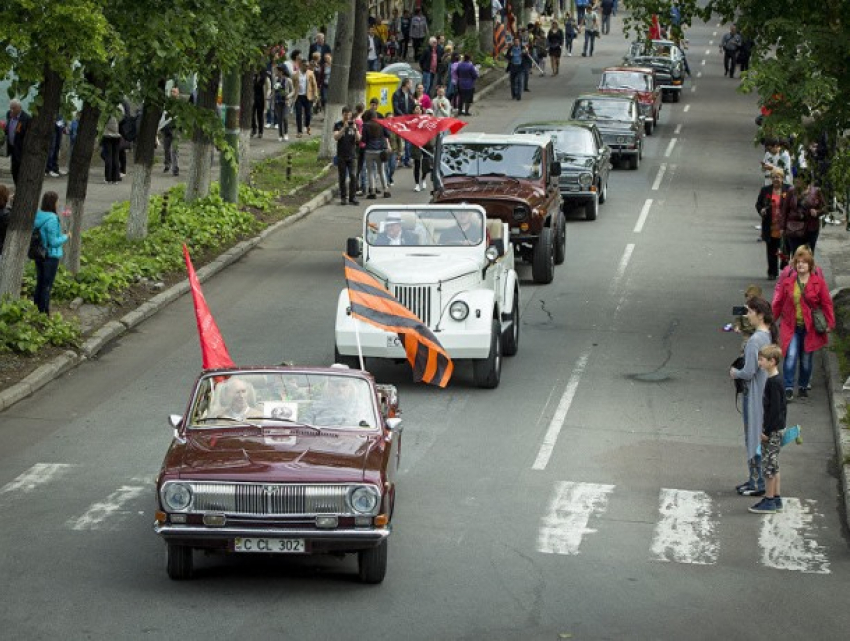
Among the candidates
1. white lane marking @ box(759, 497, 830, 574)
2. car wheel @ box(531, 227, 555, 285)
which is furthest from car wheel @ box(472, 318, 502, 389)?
car wheel @ box(531, 227, 555, 285)

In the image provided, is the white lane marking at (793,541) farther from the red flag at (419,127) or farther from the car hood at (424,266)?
the red flag at (419,127)

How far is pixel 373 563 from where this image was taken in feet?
37.8

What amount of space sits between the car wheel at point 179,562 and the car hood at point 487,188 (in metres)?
13.4

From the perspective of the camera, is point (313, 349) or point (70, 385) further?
point (313, 349)

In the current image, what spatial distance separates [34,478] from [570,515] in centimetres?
478

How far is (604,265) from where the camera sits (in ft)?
88.0

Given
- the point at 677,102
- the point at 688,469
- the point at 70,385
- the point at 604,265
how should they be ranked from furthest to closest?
1. the point at 677,102
2. the point at 604,265
3. the point at 70,385
4. the point at 688,469

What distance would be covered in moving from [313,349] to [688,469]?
6.26m

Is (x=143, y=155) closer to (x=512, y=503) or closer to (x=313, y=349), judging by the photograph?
(x=313, y=349)

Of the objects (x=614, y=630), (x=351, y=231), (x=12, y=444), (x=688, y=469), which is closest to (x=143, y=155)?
(x=351, y=231)

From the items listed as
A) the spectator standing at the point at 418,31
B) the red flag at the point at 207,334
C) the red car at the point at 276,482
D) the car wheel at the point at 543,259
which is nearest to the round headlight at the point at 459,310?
the red flag at the point at 207,334

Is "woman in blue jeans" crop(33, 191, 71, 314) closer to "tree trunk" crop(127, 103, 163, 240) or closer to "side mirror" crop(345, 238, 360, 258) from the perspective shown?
"side mirror" crop(345, 238, 360, 258)

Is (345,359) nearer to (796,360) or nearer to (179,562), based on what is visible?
(796,360)

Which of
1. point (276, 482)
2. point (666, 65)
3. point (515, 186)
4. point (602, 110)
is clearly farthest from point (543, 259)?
point (666, 65)
